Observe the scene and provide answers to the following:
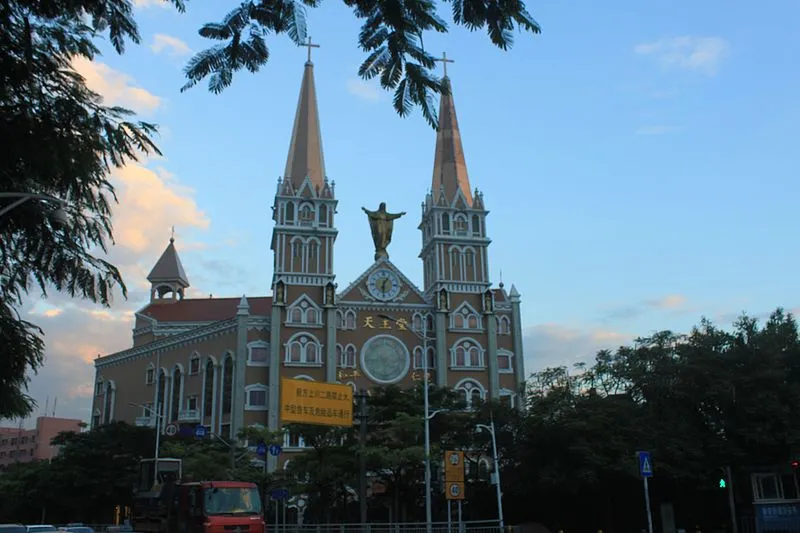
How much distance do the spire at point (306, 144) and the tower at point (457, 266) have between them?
997 centimetres

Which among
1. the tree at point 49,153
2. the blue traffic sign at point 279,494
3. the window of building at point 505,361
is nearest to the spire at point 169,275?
the window of building at point 505,361

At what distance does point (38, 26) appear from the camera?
8.31m

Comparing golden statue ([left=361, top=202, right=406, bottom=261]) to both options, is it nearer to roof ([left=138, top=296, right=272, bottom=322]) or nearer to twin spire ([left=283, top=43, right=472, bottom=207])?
twin spire ([left=283, top=43, right=472, bottom=207])

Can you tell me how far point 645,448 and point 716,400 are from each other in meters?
4.82

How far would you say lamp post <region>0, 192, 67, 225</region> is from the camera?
29.5ft

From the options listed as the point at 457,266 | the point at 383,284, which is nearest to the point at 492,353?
the point at 457,266

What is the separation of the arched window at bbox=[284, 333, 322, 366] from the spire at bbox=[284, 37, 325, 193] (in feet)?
41.6

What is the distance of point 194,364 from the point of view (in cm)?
6275

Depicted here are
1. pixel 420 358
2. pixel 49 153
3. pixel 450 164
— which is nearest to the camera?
pixel 49 153

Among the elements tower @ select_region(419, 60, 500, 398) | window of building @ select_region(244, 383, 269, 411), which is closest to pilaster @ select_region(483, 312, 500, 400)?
tower @ select_region(419, 60, 500, 398)

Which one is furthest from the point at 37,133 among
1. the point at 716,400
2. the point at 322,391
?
the point at 716,400

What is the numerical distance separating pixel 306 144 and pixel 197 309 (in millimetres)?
19560

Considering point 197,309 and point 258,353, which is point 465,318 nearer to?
point 258,353

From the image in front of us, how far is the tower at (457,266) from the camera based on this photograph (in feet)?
200
